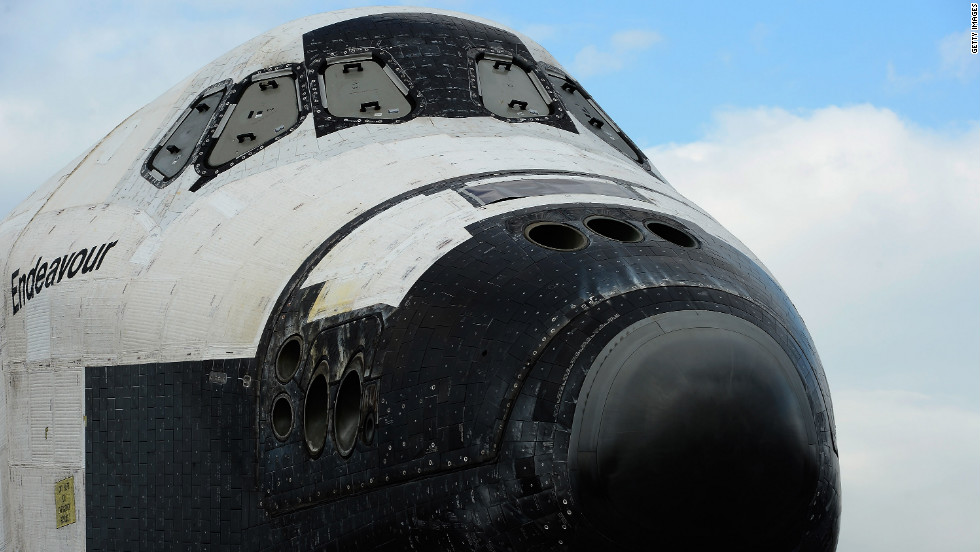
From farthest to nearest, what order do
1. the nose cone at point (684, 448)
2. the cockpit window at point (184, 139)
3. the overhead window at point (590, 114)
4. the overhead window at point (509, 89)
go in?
the overhead window at point (590, 114) → the overhead window at point (509, 89) → the cockpit window at point (184, 139) → the nose cone at point (684, 448)

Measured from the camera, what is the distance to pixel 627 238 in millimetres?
4973

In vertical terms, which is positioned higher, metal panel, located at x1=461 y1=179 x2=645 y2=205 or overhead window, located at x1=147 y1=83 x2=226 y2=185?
overhead window, located at x1=147 y1=83 x2=226 y2=185

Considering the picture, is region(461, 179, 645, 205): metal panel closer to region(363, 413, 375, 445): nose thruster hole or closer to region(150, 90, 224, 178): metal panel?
region(363, 413, 375, 445): nose thruster hole

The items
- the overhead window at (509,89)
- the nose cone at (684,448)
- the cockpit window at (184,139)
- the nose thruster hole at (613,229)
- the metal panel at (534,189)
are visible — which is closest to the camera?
the nose cone at (684,448)

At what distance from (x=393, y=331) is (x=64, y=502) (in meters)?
2.81

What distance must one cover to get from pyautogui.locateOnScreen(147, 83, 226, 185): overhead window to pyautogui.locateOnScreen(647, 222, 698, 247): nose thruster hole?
3.05 m

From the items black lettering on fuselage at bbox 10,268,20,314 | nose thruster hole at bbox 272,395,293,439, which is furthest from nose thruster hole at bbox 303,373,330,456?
black lettering on fuselage at bbox 10,268,20,314

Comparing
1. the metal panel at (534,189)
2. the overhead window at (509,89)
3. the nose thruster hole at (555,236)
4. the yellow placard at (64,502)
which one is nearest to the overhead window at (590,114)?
the overhead window at (509,89)

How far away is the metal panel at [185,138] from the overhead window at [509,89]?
1.59 metres

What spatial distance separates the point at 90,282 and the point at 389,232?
2.16m

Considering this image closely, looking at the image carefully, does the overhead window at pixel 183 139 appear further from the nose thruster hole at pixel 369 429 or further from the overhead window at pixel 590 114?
the nose thruster hole at pixel 369 429

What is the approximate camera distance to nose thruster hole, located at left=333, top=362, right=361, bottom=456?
4555 millimetres

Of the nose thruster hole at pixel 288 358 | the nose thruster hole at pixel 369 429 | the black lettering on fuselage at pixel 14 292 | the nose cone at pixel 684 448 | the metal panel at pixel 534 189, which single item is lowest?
the nose cone at pixel 684 448

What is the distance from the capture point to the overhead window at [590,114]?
25.7 ft
